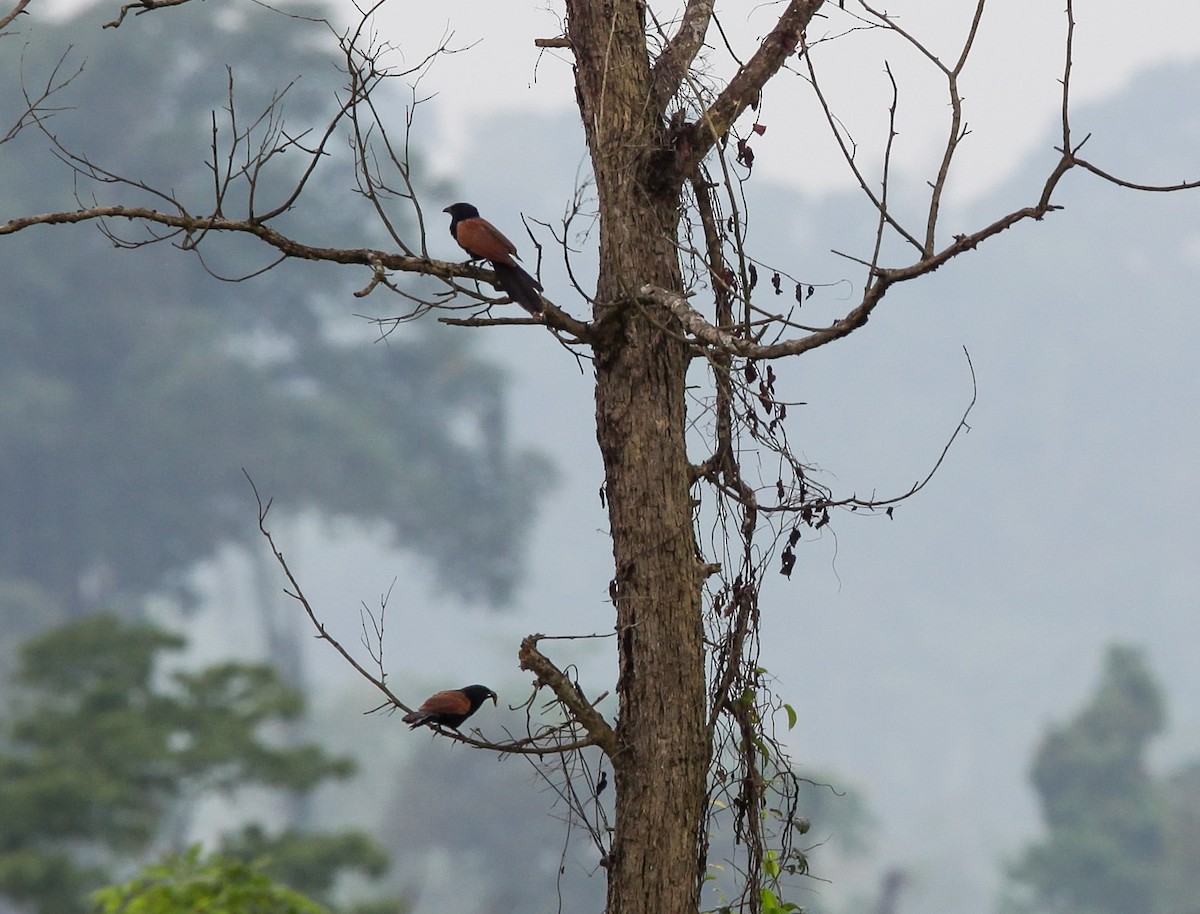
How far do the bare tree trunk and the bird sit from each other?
153 millimetres

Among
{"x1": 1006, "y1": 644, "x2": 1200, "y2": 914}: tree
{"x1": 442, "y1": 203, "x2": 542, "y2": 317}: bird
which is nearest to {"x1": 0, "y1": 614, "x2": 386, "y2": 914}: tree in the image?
{"x1": 442, "y1": 203, "x2": 542, "y2": 317}: bird

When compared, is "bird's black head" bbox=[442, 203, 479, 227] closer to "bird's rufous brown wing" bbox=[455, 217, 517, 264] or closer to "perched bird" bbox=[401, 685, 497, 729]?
"bird's rufous brown wing" bbox=[455, 217, 517, 264]

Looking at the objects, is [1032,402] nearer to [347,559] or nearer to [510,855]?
[347,559]

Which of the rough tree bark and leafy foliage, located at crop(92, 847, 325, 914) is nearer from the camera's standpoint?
the rough tree bark

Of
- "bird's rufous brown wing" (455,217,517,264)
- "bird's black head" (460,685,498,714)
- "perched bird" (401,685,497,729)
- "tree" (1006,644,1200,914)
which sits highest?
"tree" (1006,644,1200,914)

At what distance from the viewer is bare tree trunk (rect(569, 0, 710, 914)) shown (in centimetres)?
Result: 275

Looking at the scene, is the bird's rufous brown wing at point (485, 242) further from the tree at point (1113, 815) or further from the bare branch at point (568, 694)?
the tree at point (1113, 815)

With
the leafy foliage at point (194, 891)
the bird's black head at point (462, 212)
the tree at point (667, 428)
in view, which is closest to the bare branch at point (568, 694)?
the tree at point (667, 428)

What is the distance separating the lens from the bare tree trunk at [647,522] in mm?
2750

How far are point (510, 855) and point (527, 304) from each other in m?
29.2

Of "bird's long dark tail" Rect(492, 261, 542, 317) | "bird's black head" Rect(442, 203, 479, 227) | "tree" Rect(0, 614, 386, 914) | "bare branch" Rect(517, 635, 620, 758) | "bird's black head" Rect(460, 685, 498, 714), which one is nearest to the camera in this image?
"bare branch" Rect(517, 635, 620, 758)

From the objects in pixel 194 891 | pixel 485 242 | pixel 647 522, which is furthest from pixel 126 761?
pixel 647 522

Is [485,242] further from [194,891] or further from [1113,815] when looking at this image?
[1113,815]

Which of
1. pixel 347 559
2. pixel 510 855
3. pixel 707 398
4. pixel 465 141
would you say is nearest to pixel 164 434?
pixel 510 855
